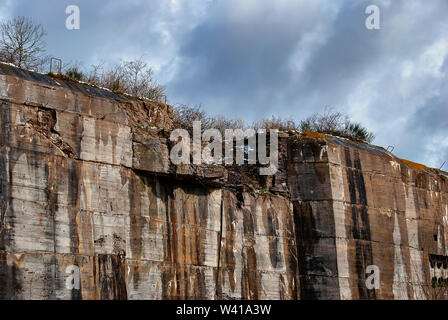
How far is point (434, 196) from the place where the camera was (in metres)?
16.4

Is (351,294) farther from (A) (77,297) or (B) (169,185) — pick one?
(A) (77,297)

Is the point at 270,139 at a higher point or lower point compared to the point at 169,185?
higher

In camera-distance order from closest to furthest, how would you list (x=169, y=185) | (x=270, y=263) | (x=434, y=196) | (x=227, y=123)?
(x=169, y=185), (x=270, y=263), (x=434, y=196), (x=227, y=123)

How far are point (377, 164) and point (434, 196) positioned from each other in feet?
7.93

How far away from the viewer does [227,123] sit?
72.1ft

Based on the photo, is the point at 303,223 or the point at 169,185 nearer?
the point at 169,185

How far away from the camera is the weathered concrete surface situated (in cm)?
998

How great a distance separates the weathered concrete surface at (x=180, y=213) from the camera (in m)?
9.98

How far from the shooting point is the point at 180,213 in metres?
12.1

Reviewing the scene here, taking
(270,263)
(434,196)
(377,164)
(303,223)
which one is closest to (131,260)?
(270,263)

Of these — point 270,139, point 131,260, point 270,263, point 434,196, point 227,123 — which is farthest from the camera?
point 227,123
